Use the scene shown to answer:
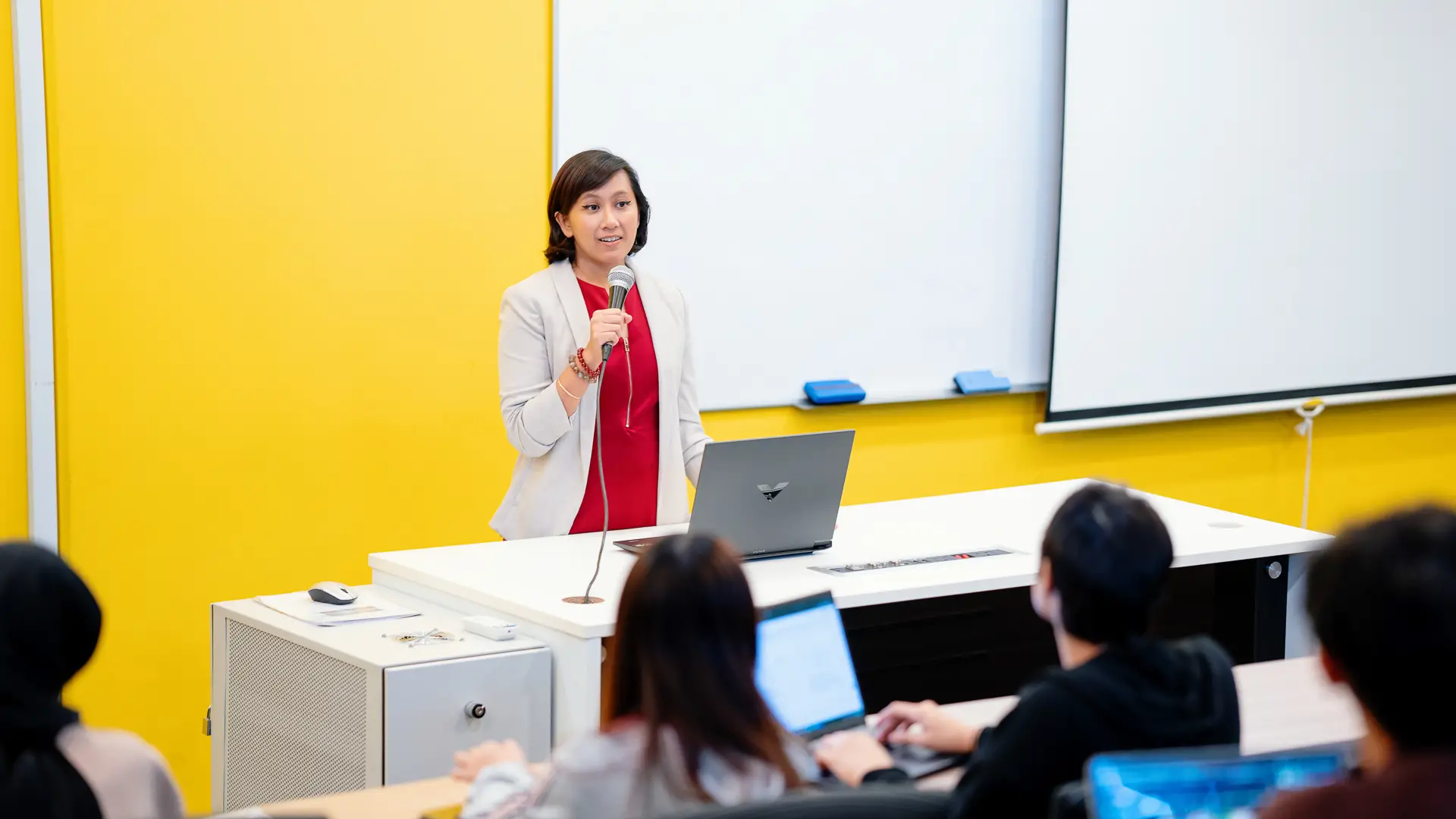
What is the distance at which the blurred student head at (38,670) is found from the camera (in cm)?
146

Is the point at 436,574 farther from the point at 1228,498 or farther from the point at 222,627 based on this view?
the point at 1228,498

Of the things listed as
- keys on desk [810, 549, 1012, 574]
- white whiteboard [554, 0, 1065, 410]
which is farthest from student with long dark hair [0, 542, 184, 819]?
white whiteboard [554, 0, 1065, 410]

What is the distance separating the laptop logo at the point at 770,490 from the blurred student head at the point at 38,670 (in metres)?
1.40

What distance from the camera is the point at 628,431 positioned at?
123 inches

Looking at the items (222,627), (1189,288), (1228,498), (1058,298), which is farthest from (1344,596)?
(1228,498)

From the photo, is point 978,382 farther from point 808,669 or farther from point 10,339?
point 10,339

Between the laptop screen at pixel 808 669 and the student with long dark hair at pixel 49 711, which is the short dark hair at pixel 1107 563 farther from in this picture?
the student with long dark hair at pixel 49 711

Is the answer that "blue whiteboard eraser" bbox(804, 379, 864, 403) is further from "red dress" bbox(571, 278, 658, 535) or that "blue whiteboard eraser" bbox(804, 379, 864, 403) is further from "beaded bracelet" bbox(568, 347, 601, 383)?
"beaded bracelet" bbox(568, 347, 601, 383)

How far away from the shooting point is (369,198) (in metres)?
3.65

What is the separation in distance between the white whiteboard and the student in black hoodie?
2159 millimetres

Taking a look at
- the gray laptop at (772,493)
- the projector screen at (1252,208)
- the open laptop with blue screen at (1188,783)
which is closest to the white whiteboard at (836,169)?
the projector screen at (1252,208)

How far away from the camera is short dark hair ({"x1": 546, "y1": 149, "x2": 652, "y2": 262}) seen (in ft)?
9.95

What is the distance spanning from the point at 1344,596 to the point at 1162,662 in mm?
596

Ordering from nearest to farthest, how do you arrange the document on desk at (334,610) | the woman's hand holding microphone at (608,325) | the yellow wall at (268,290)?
the document on desk at (334,610) < the woman's hand holding microphone at (608,325) < the yellow wall at (268,290)
